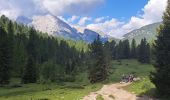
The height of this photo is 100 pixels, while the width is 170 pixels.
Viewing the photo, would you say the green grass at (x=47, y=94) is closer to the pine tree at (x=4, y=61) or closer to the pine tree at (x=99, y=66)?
the pine tree at (x=99, y=66)

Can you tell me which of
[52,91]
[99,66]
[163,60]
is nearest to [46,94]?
[52,91]

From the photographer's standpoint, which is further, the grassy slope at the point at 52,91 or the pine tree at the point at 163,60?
the pine tree at the point at 163,60

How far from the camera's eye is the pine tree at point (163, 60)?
2004 inches

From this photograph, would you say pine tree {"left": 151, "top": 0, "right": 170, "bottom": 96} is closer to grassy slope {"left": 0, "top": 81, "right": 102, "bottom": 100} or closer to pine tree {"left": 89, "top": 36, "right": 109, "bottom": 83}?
grassy slope {"left": 0, "top": 81, "right": 102, "bottom": 100}

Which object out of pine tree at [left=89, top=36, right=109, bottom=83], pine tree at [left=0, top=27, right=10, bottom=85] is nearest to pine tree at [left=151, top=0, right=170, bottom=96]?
pine tree at [left=89, top=36, right=109, bottom=83]

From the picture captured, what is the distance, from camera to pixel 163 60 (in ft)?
169

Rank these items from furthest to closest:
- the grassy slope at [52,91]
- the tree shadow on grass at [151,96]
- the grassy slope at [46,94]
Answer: the tree shadow on grass at [151,96], the grassy slope at [52,91], the grassy slope at [46,94]

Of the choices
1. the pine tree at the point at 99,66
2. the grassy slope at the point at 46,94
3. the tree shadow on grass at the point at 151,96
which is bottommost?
the tree shadow on grass at the point at 151,96

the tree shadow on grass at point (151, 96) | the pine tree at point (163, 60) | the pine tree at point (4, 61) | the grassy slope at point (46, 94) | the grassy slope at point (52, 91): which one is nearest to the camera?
the grassy slope at point (46, 94)

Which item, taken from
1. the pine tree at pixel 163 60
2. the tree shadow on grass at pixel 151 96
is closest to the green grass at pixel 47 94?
the tree shadow on grass at pixel 151 96

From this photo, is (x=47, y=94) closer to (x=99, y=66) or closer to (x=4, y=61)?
(x=99, y=66)

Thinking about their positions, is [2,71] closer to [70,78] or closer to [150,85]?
[70,78]

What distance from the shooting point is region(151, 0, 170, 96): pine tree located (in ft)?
167

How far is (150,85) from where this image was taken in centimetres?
6369
